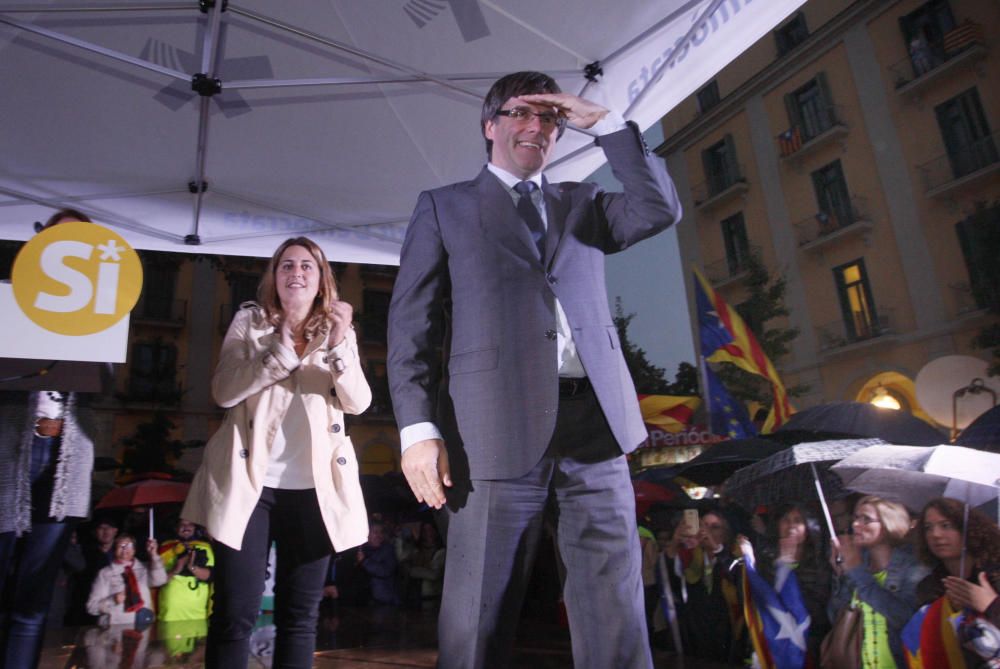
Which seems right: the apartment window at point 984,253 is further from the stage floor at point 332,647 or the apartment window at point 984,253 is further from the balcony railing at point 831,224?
the stage floor at point 332,647

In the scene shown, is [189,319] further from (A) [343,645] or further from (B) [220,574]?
(B) [220,574]

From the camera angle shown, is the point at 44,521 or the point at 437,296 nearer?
the point at 437,296

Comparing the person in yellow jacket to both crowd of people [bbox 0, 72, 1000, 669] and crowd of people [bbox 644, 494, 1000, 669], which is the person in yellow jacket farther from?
crowd of people [bbox 0, 72, 1000, 669]

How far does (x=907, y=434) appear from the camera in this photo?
18.3 ft

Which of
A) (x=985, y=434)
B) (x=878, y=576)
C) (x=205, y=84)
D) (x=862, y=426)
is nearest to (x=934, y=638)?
(x=878, y=576)

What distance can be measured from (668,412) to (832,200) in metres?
8.18

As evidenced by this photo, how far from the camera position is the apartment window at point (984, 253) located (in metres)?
12.6

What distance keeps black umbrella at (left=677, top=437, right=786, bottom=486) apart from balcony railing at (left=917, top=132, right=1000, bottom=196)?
403 inches

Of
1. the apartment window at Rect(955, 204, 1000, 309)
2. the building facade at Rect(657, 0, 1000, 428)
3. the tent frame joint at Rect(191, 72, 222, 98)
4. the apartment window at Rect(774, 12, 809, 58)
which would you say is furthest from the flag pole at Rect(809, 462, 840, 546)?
the apartment window at Rect(774, 12, 809, 58)

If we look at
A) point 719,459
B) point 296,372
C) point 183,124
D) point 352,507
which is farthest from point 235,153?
point 719,459

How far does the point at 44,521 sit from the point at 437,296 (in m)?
1.56

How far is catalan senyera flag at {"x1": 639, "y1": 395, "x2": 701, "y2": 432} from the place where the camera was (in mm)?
13547

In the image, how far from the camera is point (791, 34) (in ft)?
63.1

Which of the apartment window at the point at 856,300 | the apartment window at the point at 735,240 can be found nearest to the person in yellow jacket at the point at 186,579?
the apartment window at the point at 856,300
